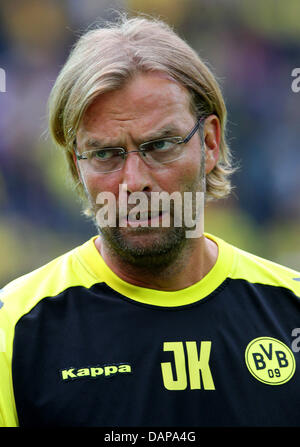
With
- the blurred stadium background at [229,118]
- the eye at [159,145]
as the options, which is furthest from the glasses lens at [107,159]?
the blurred stadium background at [229,118]

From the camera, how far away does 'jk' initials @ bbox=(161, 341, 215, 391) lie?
2008mm

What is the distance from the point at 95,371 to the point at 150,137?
87cm

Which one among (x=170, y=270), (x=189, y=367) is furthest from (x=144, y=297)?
(x=189, y=367)

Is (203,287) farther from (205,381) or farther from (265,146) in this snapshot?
(265,146)

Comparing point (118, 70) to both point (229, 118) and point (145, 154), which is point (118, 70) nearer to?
point (145, 154)

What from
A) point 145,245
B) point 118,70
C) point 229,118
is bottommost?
point 145,245

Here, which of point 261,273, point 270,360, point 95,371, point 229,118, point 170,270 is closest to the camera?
point 95,371

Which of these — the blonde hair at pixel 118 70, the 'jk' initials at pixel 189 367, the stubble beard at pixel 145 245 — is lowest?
the 'jk' initials at pixel 189 367

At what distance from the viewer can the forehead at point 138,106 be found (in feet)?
7.07

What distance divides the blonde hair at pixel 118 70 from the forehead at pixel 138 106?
3cm

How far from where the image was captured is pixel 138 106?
85.0 inches

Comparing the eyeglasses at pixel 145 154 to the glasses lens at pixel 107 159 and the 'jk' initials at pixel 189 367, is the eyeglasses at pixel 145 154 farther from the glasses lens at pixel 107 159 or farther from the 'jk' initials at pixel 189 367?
the 'jk' initials at pixel 189 367

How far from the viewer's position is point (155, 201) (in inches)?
83.7

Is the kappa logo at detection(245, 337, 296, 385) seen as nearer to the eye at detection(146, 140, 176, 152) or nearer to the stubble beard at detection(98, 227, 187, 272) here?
the stubble beard at detection(98, 227, 187, 272)
